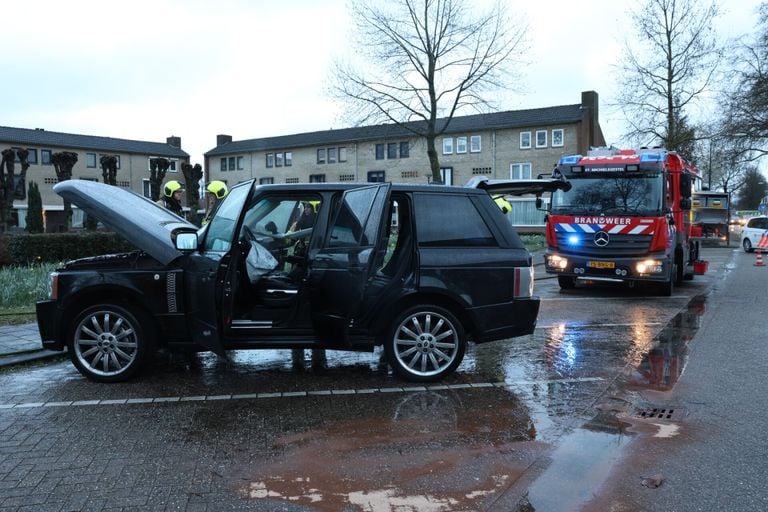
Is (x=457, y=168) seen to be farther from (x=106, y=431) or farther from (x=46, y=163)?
(x=106, y=431)

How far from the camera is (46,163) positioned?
5281cm

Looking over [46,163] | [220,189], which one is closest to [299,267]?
[220,189]

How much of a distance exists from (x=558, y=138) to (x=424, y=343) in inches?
1668

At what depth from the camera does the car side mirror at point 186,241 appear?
5440mm

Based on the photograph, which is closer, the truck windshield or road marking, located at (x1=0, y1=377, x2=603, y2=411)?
road marking, located at (x1=0, y1=377, x2=603, y2=411)

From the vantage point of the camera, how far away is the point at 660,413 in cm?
506

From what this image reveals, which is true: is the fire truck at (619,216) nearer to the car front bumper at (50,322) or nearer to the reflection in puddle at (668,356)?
the reflection in puddle at (668,356)

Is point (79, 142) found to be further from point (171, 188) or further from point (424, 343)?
point (424, 343)

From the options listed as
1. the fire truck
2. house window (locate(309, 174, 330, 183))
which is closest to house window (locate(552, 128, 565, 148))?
house window (locate(309, 174, 330, 183))

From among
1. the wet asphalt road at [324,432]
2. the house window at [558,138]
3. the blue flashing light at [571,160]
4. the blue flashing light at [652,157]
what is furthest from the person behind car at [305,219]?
the house window at [558,138]

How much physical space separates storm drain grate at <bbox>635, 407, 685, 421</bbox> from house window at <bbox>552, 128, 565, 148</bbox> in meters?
42.4

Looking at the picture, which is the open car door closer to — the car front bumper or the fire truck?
the car front bumper

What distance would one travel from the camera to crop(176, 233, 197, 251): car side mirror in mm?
5440

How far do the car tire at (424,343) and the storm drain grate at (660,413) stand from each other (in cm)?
161
